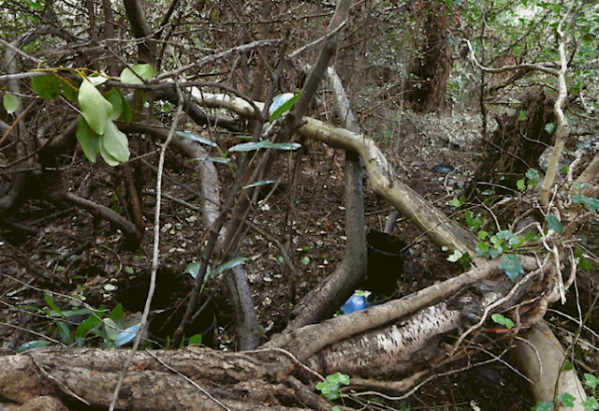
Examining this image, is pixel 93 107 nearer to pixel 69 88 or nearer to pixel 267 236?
pixel 69 88

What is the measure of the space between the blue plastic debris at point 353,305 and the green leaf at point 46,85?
7.02 ft

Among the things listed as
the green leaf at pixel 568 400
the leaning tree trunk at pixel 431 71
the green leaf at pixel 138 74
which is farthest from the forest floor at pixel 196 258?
the leaning tree trunk at pixel 431 71

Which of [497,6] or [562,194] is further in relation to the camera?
[497,6]

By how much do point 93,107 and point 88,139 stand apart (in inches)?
3.3

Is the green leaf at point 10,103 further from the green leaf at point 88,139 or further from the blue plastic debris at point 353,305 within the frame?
the blue plastic debris at point 353,305

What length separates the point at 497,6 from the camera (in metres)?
4.75

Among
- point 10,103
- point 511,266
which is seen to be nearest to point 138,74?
point 10,103

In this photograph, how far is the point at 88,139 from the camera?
788 millimetres

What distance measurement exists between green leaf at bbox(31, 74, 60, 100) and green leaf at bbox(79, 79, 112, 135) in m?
0.07

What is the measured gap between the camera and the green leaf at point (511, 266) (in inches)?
69.2

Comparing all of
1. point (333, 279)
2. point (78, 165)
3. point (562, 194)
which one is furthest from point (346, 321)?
point (78, 165)

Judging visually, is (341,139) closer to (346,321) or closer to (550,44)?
(346,321)

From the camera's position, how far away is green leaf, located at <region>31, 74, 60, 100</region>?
2.46 feet

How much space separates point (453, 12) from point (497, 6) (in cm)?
70
